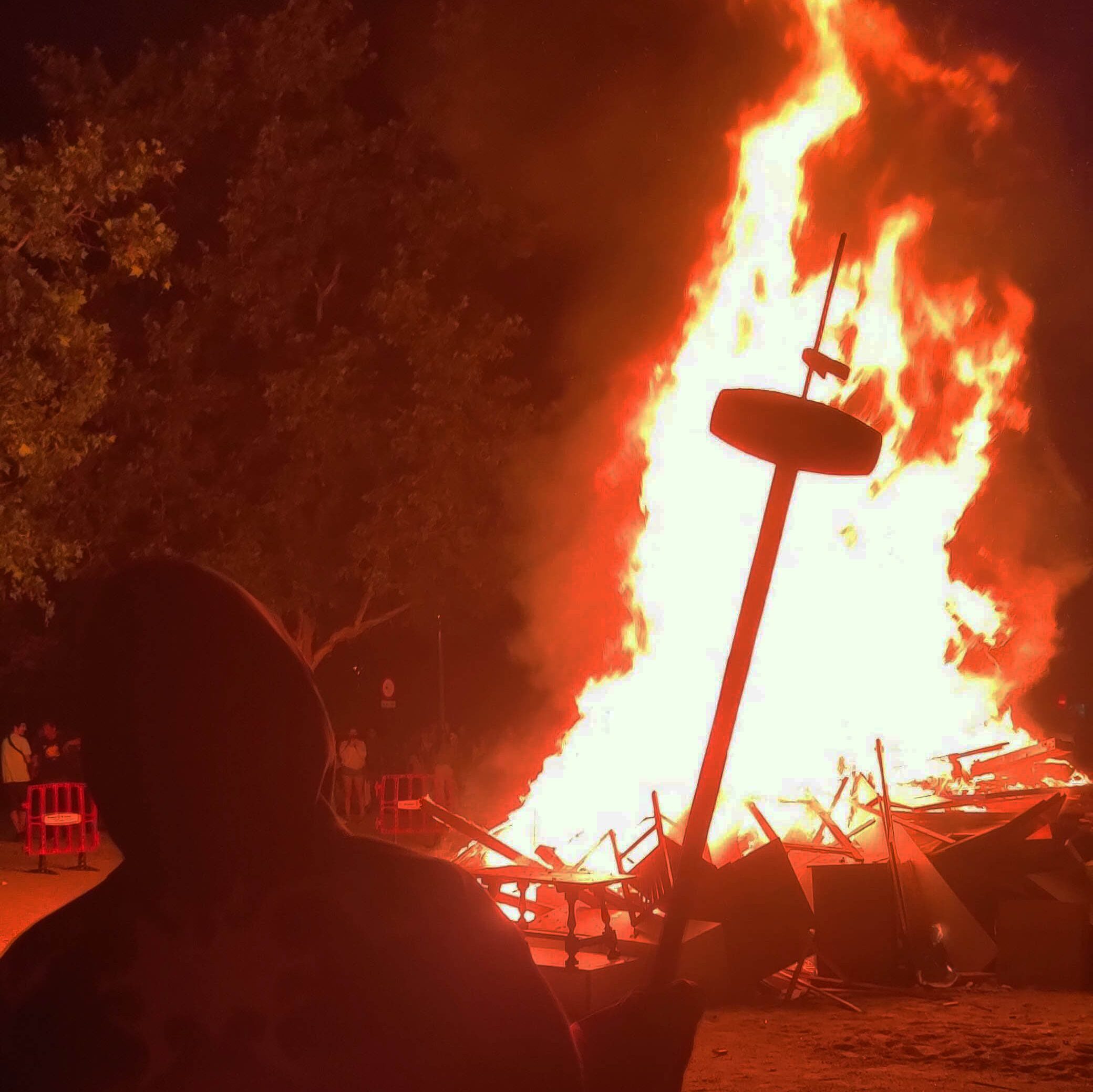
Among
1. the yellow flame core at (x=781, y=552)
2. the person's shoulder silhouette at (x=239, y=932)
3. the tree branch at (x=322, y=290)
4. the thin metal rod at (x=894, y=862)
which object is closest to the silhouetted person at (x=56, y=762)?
the tree branch at (x=322, y=290)

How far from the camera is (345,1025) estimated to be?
1.77 meters

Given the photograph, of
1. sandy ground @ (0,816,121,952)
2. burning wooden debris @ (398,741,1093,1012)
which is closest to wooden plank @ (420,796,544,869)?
burning wooden debris @ (398,741,1093,1012)

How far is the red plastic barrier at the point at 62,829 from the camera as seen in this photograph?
14141 millimetres

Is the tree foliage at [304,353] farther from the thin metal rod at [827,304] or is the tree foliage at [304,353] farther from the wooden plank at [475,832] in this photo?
the thin metal rod at [827,304]

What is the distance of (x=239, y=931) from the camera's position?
70.6 inches

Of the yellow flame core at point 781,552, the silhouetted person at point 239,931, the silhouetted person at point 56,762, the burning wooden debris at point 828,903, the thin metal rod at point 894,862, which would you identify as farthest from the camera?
the silhouetted person at point 56,762

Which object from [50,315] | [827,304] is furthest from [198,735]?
[50,315]

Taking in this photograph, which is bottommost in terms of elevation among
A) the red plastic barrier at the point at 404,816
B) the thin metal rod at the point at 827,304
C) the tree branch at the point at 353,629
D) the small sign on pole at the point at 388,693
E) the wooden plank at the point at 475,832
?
the red plastic barrier at the point at 404,816

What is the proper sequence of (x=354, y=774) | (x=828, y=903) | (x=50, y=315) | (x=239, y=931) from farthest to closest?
(x=354, y=774), (x=50, y=315), (x=828, y=903), (x=239, y=931)

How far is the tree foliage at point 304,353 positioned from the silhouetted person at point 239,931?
17928mm

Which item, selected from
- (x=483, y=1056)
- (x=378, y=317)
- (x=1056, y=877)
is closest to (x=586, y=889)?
(x=1056, y=877)

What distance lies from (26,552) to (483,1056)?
532 inches

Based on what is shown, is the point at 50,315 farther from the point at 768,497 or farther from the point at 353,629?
the point at 768,497

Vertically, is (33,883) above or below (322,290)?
below
